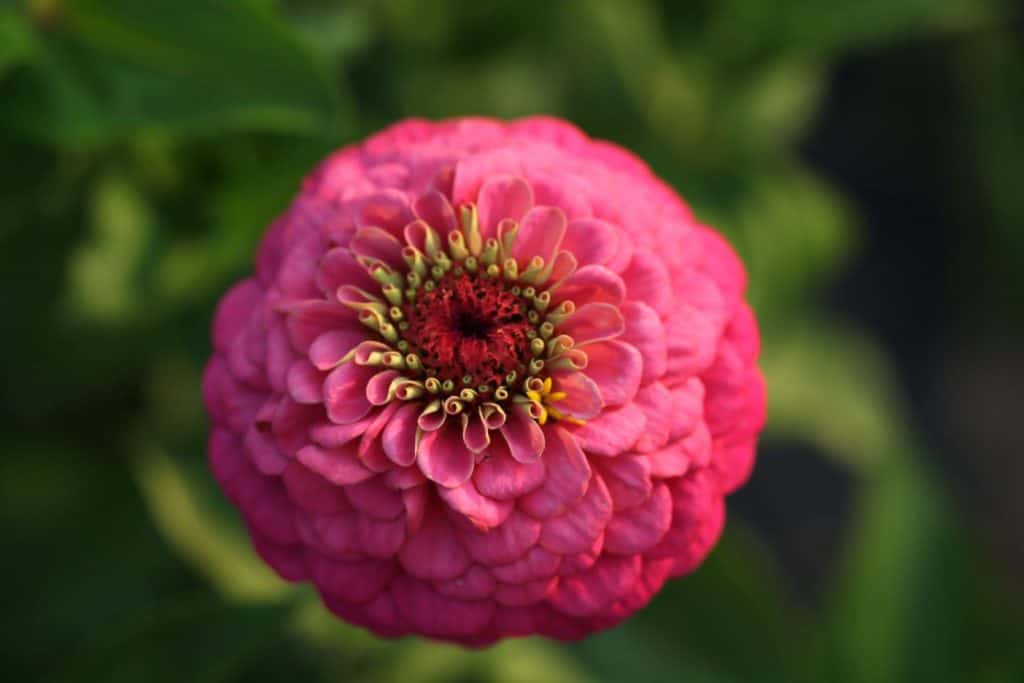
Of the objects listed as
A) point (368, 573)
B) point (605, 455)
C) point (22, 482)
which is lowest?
point (22, 482)

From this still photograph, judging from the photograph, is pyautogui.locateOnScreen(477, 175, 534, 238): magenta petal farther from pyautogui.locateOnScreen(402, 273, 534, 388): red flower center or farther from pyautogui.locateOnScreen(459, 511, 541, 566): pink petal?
pyautogui.locateOnScreen(459, 511, 541, 566): pink petal

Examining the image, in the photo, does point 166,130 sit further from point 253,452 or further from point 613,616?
point 613,616

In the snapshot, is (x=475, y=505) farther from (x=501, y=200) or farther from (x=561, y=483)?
(x=501, y=200)

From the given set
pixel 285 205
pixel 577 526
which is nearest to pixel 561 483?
pixel 577 526

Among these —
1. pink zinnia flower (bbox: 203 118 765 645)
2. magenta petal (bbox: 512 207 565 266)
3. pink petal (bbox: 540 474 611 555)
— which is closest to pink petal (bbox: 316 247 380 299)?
pink zinnia flower (bbox: 203 118 765 645)

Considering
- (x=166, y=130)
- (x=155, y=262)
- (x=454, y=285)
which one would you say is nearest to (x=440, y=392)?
(x=454, y=285)

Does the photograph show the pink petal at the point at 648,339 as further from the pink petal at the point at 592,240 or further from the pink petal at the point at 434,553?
the pink petal at the point at 434,553
